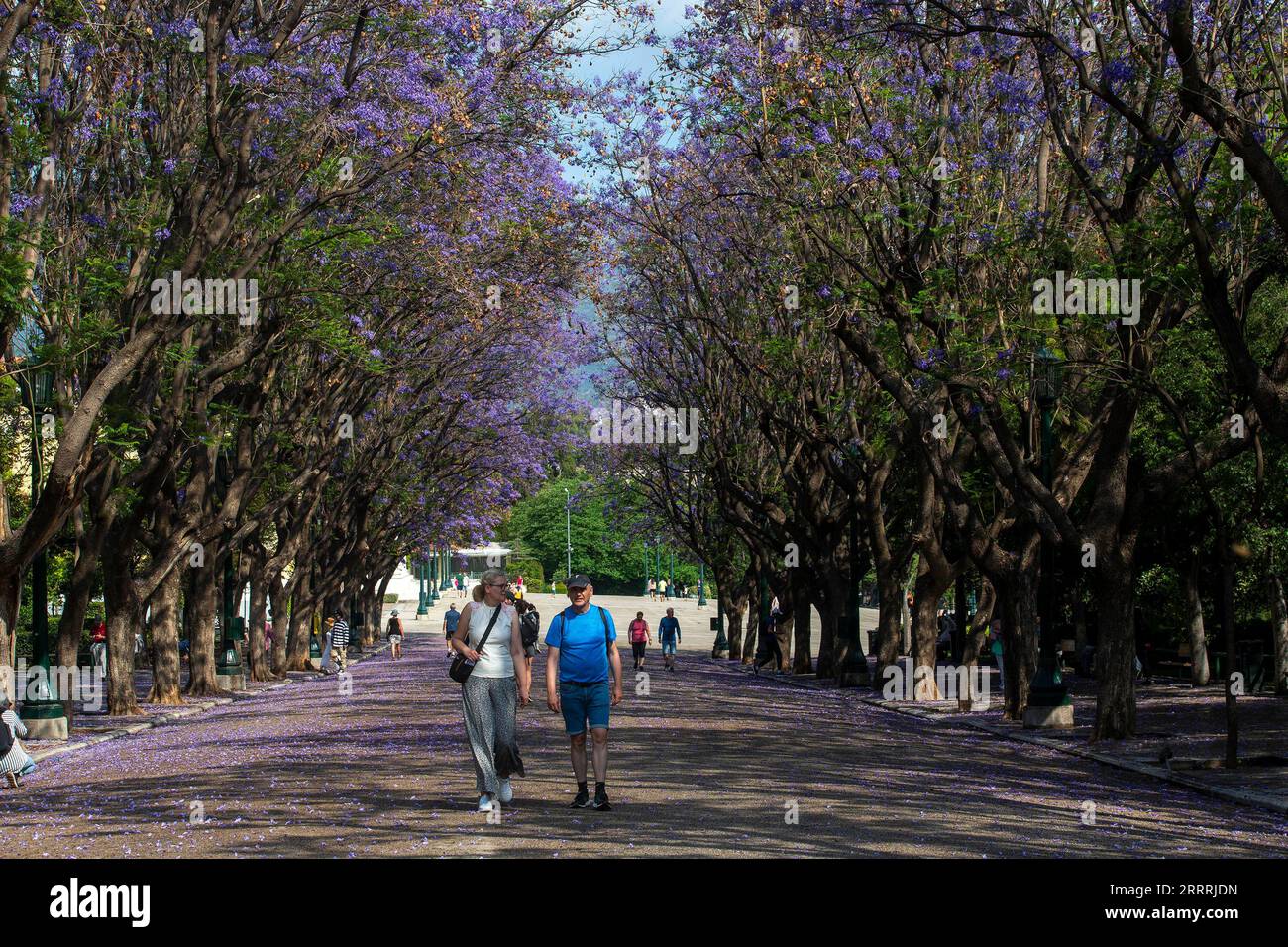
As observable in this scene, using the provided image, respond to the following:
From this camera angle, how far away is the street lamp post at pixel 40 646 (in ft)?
70.7

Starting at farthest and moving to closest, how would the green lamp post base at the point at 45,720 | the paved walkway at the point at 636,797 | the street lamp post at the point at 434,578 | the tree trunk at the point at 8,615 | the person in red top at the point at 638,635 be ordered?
the street lamp post at the point at 434,578 < the person in red top at the point at 638,635 < the green lamp post base at the point at 45,720 < the tree trunk at the point at 8,615 < the paved walkway at the point at 636,797

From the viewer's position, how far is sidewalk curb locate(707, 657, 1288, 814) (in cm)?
1528

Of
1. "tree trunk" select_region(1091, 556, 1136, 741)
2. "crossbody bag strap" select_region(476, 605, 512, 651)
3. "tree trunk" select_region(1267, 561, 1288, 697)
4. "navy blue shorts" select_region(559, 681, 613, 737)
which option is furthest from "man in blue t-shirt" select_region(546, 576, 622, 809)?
"tree trunk" select_region(1267, 561, 1288, 697)

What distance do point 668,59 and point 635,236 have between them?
44.2 ft

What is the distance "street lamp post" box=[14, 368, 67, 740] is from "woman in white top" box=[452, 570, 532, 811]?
396 inches

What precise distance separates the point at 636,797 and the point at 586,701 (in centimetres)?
135

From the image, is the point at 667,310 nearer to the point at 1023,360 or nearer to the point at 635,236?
the point at 635,236

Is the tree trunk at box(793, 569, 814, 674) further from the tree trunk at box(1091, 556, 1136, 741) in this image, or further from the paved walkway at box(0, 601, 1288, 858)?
the tree trunk at box(1091, 556, 1136, 741)

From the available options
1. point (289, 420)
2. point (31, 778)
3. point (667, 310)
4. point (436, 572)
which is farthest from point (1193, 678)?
point (436, 572)

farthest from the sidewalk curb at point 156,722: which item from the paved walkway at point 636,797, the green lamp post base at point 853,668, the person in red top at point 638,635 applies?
the green lamp post base at point 853,668

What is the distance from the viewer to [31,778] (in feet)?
60.1

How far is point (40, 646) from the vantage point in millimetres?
23969

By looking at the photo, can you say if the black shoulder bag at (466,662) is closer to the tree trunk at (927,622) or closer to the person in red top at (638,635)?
the tree trunk at (927,622)

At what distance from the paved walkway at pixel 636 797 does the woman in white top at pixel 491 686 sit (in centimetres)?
38
